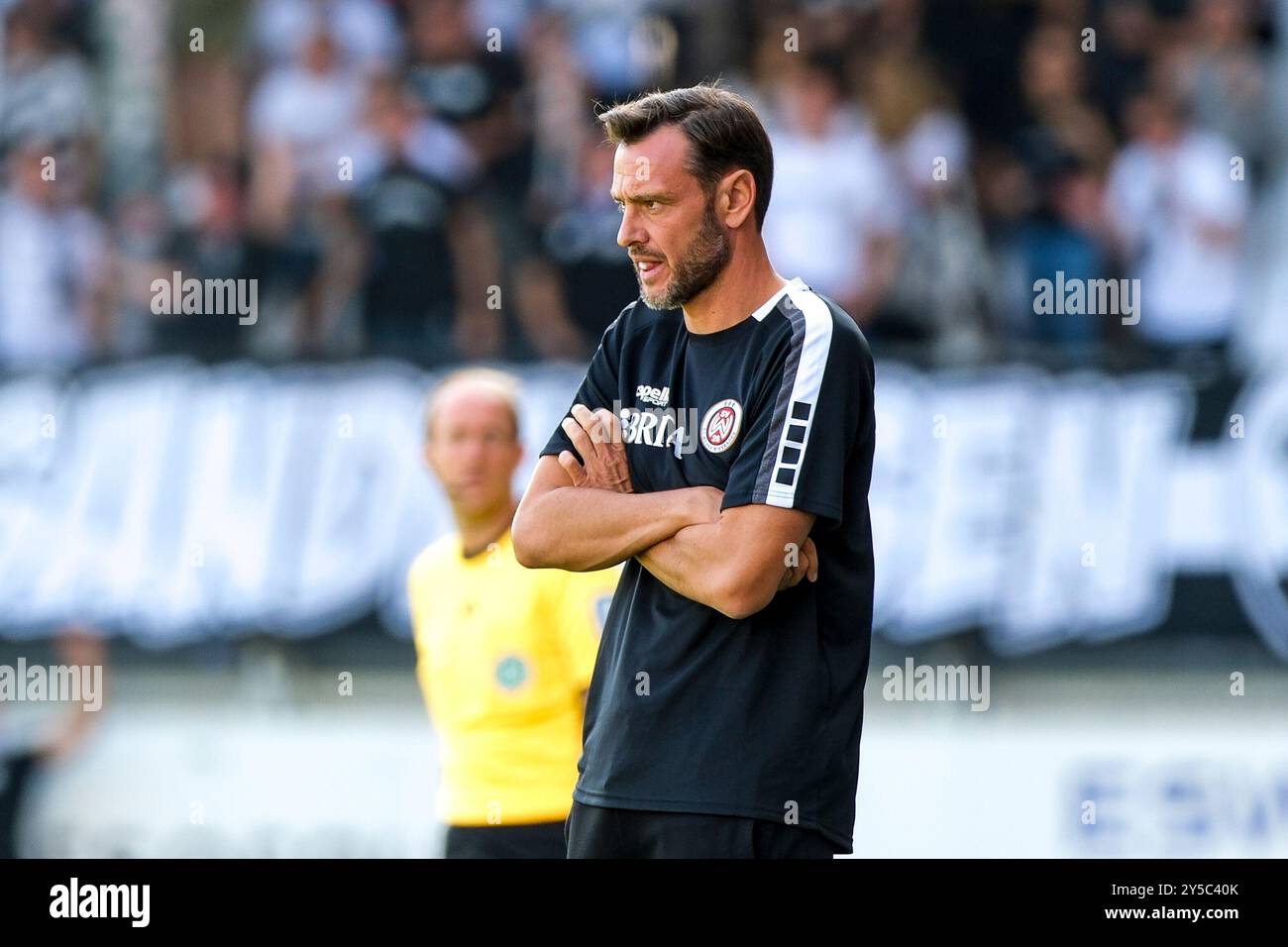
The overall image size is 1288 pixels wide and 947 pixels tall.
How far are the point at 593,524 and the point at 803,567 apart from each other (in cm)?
48

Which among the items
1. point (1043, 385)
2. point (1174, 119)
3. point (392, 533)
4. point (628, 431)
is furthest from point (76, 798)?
point (1174, 119)

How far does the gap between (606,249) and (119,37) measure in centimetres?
304

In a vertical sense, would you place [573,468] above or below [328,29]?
below

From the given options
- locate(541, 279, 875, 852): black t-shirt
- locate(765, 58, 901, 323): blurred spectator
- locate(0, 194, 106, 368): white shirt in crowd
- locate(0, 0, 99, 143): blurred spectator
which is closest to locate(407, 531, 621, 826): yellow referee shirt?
locate(541, 279, 875, 852): black t-shirt

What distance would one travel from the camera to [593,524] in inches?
160

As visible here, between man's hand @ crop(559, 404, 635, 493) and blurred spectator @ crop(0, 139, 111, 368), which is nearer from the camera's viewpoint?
man's hand @ crop(559, 404, 635, 493)

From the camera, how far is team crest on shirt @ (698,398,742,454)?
398 centimetres

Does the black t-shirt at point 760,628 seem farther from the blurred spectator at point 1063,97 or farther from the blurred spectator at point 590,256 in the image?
the blurred spectator at point 1063,97

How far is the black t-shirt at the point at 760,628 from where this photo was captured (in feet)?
12.7

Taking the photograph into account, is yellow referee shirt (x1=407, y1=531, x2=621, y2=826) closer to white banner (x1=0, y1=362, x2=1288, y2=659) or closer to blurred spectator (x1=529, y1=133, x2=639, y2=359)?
white banner (x1=0, y1=362, x2=1288, y2=659)

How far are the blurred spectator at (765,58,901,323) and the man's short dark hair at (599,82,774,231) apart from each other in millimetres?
5450

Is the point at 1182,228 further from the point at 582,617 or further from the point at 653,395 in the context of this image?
the point at 653,395

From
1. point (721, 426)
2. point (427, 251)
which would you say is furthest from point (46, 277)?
point (721, 426)
